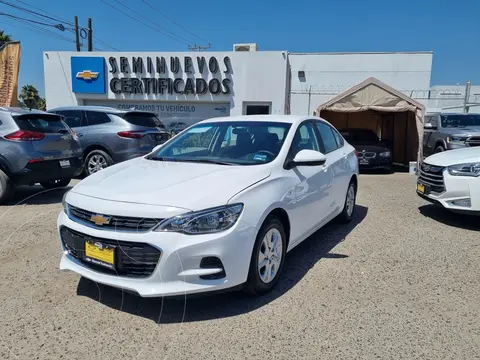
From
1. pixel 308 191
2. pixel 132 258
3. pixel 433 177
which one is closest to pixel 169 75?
pixel 433 177

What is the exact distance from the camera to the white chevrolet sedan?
2598mm

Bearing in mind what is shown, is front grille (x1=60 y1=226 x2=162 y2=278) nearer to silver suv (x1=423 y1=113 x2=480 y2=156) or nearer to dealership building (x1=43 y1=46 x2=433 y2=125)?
silver suv (x1=423 y1=113 x2=480 y2=156)

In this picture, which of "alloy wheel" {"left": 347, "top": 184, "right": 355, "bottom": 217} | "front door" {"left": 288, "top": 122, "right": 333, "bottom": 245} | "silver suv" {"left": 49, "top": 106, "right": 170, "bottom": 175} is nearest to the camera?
"front door" {"left": 288, "top": 122, "right": 333, "bottom": 245}

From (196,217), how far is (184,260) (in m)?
0.32

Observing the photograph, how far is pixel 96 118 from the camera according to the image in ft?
29.0

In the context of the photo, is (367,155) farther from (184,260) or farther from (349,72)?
(349,72)

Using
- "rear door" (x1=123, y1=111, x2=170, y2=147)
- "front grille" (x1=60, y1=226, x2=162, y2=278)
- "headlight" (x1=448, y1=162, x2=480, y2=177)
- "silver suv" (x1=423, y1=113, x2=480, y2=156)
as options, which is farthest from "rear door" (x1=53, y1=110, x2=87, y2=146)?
"silver suv" (x1=423, y1=113, x2=480, y2=156)

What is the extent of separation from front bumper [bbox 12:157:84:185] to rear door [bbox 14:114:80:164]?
12cm

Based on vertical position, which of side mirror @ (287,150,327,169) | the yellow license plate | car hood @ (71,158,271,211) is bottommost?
the yellow license plate

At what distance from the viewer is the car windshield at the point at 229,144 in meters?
3.62

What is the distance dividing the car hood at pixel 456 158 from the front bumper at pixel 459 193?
21 centimetres

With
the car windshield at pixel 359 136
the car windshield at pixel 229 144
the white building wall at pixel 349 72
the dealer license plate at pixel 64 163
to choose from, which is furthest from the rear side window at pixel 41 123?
the white building wall at pixel 349 72

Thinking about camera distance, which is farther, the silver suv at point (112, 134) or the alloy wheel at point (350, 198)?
the silver suv at point (112, 134)

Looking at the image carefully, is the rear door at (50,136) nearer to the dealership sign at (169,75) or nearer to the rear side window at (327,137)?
the rear side window at (327,137)
